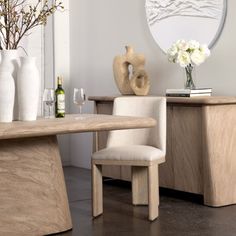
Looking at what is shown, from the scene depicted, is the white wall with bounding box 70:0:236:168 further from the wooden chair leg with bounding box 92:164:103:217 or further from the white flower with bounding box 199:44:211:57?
the wooden chair leg with bounding box 92:164:103:217

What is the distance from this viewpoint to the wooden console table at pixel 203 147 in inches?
171

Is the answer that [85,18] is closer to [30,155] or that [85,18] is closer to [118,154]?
[118,154]

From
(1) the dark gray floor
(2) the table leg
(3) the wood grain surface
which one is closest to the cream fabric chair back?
(3) the wood grain surface

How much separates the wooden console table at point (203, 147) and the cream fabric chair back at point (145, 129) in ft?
0.96

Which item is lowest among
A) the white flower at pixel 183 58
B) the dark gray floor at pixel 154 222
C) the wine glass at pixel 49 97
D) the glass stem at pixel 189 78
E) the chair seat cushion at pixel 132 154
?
the dark gray floor at pixel 154 222

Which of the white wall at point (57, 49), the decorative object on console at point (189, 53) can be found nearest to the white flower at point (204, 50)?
the decorative object on console at point (189, 53)

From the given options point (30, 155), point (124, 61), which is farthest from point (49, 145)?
point (124, 61)

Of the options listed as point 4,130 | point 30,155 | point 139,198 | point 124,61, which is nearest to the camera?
point 4,130

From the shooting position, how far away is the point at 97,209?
4.04m

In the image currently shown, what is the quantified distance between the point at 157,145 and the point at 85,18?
8.58ft

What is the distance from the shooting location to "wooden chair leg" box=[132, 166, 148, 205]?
14.3 feet

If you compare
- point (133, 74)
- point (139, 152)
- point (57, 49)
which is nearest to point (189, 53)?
point (133, 74)

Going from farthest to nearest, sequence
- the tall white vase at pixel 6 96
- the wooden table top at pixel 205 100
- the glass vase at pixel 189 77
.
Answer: the glass vase at pixel 189 77 → the wooden table top at pixel 205 100 → the tall white vase at pixel 6 96

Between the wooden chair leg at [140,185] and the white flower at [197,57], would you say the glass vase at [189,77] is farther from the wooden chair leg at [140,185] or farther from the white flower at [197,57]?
the wooden chair leg at [140,185]
